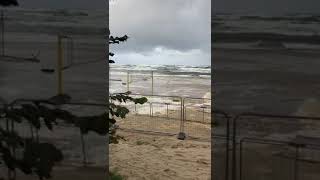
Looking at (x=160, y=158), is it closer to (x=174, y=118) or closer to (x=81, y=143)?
(x=174, y=118)

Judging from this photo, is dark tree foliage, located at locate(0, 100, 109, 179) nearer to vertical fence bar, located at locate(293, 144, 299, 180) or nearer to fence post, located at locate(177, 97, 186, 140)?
vertical fence bar, located at locate(293, 144, 299, 180)

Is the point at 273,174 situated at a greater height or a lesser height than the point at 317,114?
lesser

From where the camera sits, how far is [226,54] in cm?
252

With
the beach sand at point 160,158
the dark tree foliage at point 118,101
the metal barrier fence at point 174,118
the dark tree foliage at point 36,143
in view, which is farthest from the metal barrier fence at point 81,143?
the metal barrier fence at point 174,118

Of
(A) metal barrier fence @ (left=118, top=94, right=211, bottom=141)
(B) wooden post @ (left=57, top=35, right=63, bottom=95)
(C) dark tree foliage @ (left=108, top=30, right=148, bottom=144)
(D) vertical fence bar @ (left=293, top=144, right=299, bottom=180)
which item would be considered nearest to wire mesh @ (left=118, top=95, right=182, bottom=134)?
(A) metal barrier fence @ (left=118, top=94, right=211, bottom=141)

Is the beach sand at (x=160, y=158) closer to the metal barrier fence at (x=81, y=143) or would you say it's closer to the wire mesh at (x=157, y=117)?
the wire mesh at (x=157, y=117)

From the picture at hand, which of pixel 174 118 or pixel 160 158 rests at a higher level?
pixel 174 118

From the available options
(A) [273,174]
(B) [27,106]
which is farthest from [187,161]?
(B) [27,106]

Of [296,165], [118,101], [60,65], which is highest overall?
[60,65]

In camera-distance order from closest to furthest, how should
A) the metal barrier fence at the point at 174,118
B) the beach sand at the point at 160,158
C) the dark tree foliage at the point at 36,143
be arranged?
the dark tree foliage at the point at 36,143
the beach sand at the point at 160,158
the metal barrier fence at the point at 174,118

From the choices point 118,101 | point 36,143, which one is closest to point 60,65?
point 118,101

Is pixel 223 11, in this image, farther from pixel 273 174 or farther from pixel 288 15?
pixel 273 174

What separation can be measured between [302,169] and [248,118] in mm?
408

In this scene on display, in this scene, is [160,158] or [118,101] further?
[160,158]
